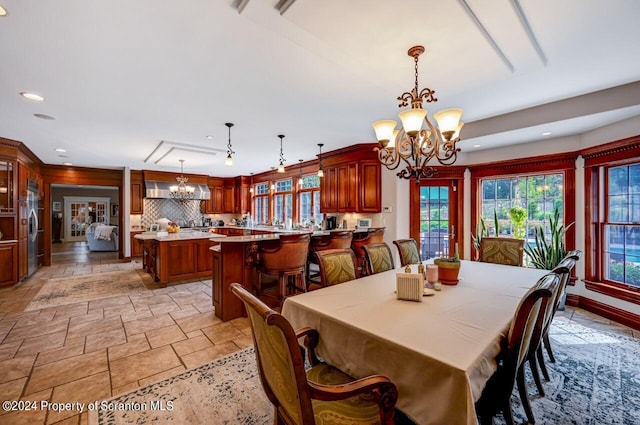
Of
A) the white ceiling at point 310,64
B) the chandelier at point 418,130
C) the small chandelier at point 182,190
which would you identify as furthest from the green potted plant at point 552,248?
Answer: the small chandelier at point 182,190

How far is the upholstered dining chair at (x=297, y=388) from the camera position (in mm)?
964

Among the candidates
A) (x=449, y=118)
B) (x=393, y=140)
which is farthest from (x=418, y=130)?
(x=393, y=140)

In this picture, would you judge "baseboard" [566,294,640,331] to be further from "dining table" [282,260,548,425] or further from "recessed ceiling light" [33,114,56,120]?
"recessed ceiling light" [33,114,56,120]

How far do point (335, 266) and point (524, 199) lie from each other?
12.9ft

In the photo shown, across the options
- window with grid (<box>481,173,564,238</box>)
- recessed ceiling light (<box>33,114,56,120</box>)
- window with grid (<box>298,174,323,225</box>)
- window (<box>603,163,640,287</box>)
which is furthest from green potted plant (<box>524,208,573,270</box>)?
recessed ceiling light (<box>33,114,56,120</box>)

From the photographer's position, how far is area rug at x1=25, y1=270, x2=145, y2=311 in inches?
163

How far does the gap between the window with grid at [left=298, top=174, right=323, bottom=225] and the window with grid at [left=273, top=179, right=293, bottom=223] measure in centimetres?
43

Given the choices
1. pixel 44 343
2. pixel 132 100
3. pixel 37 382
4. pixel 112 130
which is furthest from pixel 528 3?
pixel 112 130

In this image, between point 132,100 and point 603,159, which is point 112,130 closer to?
point 132,100

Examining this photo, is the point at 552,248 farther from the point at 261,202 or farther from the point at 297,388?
the point at 261,202

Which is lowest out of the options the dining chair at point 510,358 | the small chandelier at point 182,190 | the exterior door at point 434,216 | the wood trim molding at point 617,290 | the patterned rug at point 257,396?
the patterned rug at point 257,396

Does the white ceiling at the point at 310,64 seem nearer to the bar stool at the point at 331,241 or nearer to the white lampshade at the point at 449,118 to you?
the white lampshade at the point at 449,118

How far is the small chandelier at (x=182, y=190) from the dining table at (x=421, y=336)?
6415mm

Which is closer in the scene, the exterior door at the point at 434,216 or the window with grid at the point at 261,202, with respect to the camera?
the exterior door at the point at 434,216
